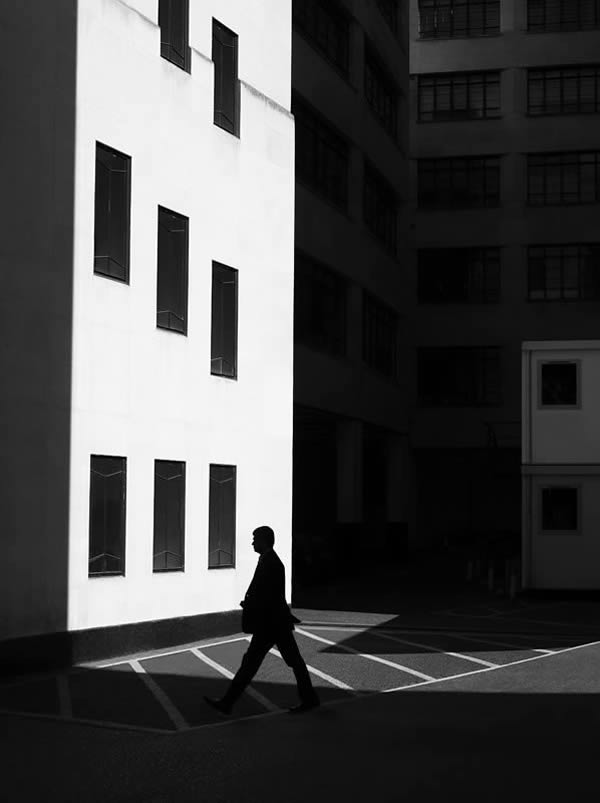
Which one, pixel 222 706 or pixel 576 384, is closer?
pixel 222 706

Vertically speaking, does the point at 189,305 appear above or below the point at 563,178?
below

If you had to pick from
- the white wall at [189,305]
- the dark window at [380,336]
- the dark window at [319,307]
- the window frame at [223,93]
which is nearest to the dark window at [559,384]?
the dark window at [319,307]

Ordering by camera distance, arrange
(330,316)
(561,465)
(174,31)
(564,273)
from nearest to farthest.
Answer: (174,31) < (561,465) < (330,316) < (564,273)

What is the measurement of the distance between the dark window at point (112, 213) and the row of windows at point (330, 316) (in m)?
16.1

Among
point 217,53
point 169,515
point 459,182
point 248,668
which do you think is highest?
point 459,182

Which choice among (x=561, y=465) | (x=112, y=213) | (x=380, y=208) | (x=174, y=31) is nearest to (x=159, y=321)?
(x=112, y=213)

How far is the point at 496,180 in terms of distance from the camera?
56500 millimetres

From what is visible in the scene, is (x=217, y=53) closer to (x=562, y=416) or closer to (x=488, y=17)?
(x=562, y=416)

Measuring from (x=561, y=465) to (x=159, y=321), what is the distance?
46.7ft

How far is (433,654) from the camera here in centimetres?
1995

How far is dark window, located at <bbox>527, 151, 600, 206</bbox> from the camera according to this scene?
5562 cm

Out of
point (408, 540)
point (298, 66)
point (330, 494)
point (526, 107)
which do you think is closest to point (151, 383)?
point (298, 66)

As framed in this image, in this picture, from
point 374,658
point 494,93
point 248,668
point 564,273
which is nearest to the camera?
point 248,668

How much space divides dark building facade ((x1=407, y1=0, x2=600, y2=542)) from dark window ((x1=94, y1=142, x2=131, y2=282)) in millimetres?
35387
